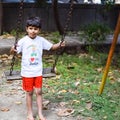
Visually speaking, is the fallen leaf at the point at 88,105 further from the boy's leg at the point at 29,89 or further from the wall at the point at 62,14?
the wall at the point at 62,14

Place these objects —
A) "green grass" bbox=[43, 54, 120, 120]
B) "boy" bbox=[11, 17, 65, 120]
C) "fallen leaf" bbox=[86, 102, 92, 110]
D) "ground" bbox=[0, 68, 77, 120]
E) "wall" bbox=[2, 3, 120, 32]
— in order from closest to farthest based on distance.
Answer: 1. "boy" bbox=[11, 17, 65, 120]
2. "ground" bbox=[0, 68, 77, 120]
3. "green grass" bbox=[43, 54, 120, 120]
4. "fallen leaf" bbox=[86, 102, 92, 110]
5. "wall" bbox=[2, 3, 120, 32]

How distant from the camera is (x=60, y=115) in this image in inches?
191

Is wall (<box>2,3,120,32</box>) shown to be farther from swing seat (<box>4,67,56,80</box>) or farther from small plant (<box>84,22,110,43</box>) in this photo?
swing seat (<box>4,67,56,80</box>)

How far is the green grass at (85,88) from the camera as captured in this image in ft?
16.4

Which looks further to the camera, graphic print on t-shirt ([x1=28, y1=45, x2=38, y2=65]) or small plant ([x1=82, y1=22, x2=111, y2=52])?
small plant ([x1=82, y1=22, x2=111, y2=52])

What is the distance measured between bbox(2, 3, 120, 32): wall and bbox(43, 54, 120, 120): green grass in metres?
3.27

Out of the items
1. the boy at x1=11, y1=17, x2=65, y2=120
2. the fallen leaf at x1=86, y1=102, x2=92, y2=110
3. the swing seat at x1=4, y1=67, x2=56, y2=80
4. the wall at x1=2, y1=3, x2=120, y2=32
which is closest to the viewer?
the boy at x1=11, y1=17, x2=65, y2=120

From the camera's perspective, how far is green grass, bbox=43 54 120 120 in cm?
499

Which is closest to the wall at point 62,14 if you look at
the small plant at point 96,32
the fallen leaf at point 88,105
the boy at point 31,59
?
the small plant at point 96,32

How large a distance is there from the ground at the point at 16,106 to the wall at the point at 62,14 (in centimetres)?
513

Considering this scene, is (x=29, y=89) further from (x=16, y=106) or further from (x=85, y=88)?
(x=85, y=88)

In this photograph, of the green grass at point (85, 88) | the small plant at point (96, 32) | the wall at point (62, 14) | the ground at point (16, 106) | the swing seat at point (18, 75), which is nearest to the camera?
the ground at point (16, 106)

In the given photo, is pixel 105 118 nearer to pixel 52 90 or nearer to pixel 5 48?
pixel 52 90

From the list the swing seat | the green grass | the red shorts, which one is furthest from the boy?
the swing seat
